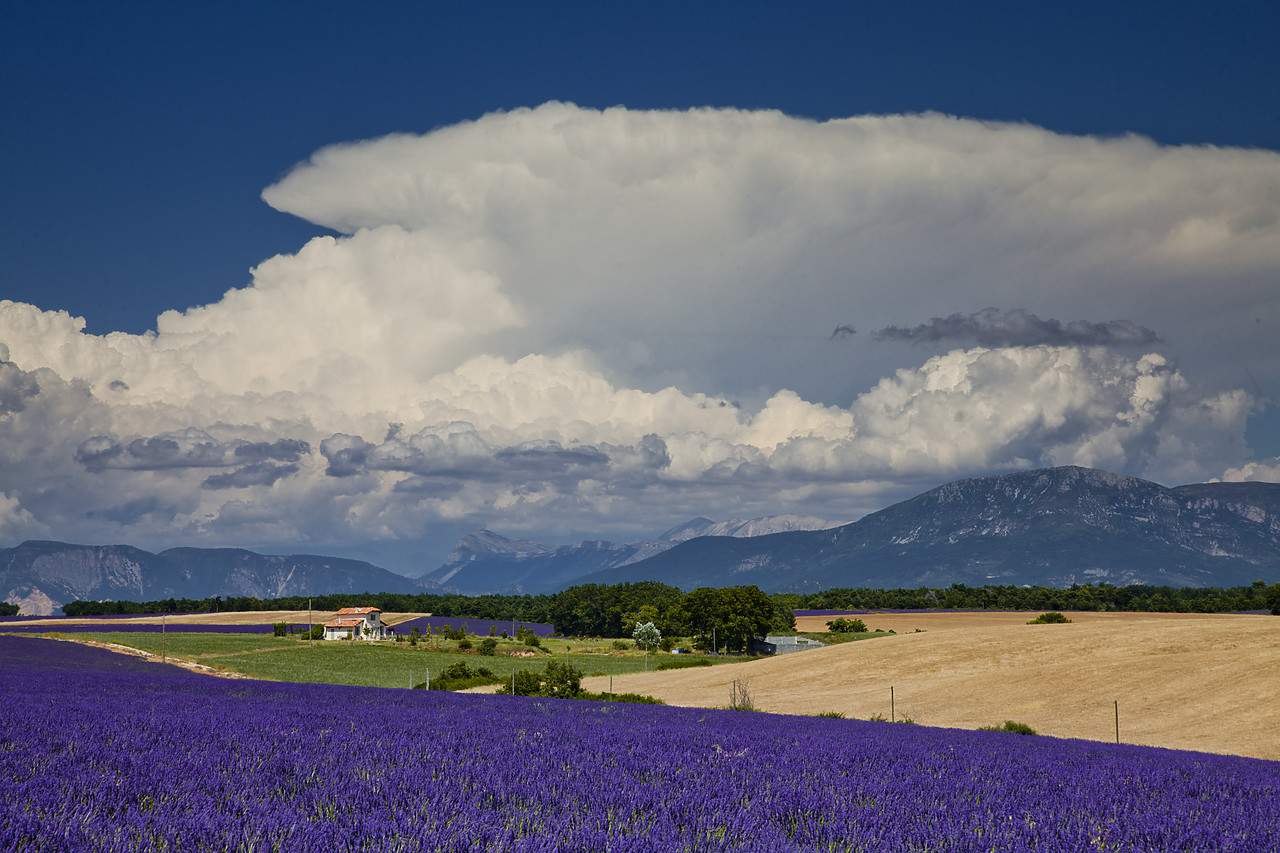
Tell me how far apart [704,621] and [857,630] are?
868 inches

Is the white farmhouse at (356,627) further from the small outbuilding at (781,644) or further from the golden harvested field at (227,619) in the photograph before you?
the small outbuilding at (781,644)

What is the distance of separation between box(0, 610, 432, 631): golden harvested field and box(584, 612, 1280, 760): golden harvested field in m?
91.3

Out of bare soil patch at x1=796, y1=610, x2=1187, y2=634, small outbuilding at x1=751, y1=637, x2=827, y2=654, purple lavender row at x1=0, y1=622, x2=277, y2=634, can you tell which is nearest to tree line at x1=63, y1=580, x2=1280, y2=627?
small outbuilding at x1=751, y1=637, x2=827, y2=654

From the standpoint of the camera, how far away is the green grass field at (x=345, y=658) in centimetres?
6353

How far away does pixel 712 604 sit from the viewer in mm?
112438

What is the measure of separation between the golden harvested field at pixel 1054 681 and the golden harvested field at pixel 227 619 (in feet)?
300

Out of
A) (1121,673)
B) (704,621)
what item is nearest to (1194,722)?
(1121,673)

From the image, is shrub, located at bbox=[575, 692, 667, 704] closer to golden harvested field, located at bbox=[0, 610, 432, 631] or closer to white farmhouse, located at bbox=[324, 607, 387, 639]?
white farmhouse, located at bbox=[324, 607, 387, 639]

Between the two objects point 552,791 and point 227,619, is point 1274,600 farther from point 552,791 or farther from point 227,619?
point 227,619

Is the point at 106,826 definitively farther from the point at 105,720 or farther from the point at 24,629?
the point at 24,629

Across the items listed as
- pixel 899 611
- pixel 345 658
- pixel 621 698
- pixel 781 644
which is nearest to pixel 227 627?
pixel 345 658

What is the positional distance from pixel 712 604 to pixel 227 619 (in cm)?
8852

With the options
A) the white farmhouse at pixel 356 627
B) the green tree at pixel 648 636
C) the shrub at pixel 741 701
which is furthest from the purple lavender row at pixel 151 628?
the shrub at pixel 741 701

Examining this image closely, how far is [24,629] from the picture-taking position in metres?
101
